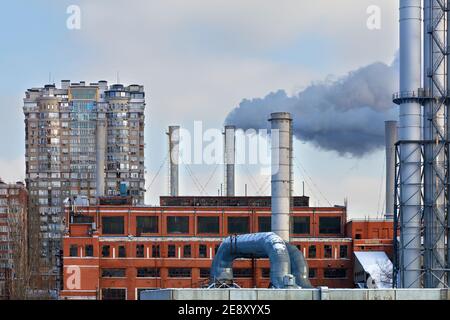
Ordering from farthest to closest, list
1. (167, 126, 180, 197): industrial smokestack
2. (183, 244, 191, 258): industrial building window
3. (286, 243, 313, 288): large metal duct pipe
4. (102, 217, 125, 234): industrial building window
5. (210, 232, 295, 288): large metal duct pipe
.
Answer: (167, 126, 180, 197): industrial smokestack < (102, 217, 125, 234): industrial building window < (183, 244, 191, 258): industrial building window < (286, 243, 313, 288): large metal duct pipe < (210, 232, 295, 288): large metal duct pipe

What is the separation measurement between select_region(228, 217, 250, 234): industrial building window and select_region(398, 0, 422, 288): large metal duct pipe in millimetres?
25244

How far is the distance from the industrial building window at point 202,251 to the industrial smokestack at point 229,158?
25.2ft

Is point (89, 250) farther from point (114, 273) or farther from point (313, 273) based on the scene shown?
point (313, 273)

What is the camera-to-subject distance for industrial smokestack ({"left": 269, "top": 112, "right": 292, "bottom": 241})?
64312 millimetres

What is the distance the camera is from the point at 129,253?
72.9 m

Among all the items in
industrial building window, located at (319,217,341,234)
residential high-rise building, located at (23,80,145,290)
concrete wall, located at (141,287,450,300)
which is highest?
residential high-rise building, located at (23,80,145,290)

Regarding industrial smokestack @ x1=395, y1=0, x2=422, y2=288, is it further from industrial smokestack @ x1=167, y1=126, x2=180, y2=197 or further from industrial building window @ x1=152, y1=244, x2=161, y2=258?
industrial smokestack @ x1=167, y1=126, x2=180, y2=197

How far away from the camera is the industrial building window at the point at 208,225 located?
74562mm

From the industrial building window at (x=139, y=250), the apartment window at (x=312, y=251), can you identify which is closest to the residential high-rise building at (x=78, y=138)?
the industrial building window at (x=139, y=250)

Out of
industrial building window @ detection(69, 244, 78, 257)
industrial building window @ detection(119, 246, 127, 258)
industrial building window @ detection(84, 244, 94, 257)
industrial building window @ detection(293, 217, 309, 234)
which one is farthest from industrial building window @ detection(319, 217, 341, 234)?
industrial building window @ detection(69, 244, 78, 257)

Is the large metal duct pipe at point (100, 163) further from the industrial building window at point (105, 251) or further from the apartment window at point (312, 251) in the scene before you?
the apartment window at point (312, 251)
